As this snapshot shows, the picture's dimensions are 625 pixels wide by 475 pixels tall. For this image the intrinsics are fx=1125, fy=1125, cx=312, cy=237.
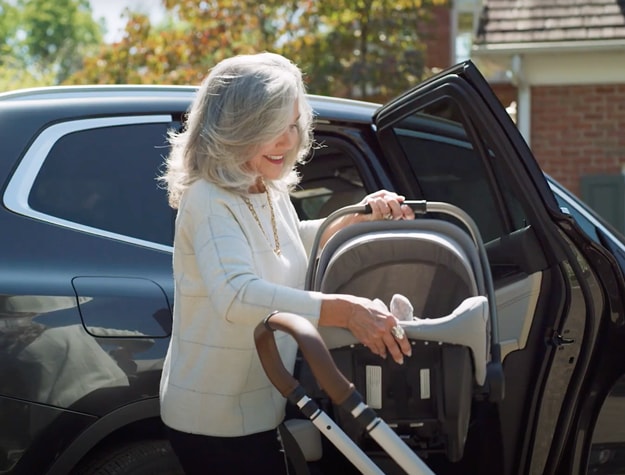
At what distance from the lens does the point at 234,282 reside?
272cm

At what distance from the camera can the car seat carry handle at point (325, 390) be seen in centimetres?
247

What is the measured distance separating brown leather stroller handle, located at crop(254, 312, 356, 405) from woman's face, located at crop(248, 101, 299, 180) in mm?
477

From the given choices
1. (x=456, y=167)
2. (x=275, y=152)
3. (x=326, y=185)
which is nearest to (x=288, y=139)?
(x=275, y=152)

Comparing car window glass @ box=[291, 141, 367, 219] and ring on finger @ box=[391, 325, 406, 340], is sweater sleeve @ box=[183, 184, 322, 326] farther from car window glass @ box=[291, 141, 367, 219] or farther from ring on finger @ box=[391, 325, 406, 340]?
car window glass @ box=[291, 141, 367, 219]

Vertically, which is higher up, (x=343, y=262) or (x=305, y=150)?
(x=305, y=150)

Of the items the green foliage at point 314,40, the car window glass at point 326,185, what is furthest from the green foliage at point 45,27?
the car window glass at point 326,185

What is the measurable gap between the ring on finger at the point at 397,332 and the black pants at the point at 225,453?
0.50 m

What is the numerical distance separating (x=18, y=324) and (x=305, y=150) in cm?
102

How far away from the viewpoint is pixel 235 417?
2902 mm

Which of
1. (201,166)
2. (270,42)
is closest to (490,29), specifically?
(270,42)

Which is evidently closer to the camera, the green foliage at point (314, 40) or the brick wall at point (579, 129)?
the brick wall at point (579, 129)

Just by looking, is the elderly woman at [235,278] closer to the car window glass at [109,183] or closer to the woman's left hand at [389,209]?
the woman's left hand at [389,209]

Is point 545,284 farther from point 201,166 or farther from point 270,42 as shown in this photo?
point 270,42

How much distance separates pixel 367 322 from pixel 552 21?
8.80 meters
